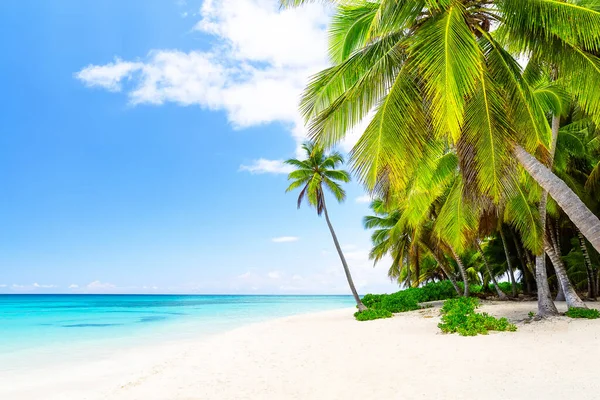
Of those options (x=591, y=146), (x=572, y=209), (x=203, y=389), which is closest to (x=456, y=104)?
(x=572, y=209)

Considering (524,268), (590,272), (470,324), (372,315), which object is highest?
(524,268)

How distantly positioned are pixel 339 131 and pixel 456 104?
2.08 metres

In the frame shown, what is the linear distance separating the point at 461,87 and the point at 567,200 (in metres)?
1.93

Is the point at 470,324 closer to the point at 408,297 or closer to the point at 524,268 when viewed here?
the point at 408,297

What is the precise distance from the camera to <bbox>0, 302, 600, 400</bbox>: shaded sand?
16.4 ft

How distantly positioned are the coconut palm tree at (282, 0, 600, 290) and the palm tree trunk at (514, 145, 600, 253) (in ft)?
0.04

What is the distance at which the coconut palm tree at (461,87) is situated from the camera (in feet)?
16.3

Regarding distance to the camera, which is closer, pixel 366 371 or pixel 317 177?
pixel 366 371

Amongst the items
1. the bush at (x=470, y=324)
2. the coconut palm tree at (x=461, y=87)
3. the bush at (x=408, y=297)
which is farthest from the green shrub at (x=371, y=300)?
the coconut palm tree at (x=461, y=87)

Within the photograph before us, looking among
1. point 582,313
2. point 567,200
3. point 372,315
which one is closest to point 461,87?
point 567,200

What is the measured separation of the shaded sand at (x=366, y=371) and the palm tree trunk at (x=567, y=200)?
1.83m

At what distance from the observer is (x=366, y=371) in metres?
6.15

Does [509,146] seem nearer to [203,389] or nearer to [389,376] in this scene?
[389,376]

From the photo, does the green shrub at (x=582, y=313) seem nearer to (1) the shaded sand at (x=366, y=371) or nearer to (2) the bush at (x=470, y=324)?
(1) the shaded sand at (x=366, y=371)
